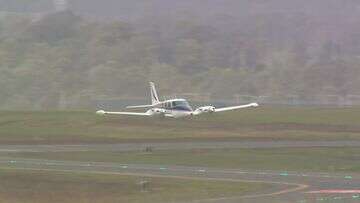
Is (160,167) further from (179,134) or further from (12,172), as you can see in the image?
(179,134)

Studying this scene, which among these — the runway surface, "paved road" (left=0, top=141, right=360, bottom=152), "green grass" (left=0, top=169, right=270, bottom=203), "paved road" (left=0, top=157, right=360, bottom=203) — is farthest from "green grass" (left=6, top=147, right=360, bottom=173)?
"green grass" (left=0, top=169, right=270, bottom=203)

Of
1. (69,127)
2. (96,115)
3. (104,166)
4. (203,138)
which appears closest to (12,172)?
(104,166)

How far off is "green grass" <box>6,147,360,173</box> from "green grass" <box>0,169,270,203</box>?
11500 millimetres

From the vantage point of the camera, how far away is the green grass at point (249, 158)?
64.4 m

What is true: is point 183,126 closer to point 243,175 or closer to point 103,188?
point 243,175

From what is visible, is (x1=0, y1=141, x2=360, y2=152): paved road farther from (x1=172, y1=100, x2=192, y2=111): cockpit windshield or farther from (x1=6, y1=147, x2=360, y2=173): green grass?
(x1=172, y1=100, x2=192, y2=111): cockpit windshield

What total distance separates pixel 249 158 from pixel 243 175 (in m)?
12.4

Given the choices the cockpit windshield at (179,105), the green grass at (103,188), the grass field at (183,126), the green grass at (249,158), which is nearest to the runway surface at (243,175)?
the green grass at (103,188)

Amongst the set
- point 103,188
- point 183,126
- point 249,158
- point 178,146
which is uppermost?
point 103,188

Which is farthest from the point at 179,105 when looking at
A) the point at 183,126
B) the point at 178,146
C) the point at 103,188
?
the point at 103,188

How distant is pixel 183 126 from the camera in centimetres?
11550

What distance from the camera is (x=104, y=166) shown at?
208ft

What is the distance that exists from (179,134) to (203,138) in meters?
9.19

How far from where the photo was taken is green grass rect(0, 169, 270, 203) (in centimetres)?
4625
